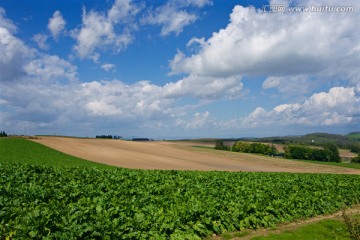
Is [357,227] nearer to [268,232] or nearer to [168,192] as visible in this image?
[268,232]

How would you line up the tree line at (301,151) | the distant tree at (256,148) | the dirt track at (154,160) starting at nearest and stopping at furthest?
the dirt track at (154,160) → the tree line at (301,151) → the distant tree at (256,148)

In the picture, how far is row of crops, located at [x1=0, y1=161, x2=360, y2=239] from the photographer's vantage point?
1003 centimetres

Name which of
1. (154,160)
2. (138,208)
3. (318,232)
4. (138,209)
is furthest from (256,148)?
(138,209)

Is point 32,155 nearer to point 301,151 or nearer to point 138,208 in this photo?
point 138,208

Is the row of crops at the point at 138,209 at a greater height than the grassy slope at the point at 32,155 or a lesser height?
lesser

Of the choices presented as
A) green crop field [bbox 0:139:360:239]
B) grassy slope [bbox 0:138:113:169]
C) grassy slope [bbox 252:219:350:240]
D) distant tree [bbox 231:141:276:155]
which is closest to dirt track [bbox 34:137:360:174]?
grassy slope [bbox 0:138:113:169]

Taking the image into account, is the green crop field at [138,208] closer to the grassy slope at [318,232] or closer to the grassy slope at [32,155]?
the grassy slope at [318,232]

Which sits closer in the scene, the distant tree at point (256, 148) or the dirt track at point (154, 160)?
the dirt track at point (154, 160)

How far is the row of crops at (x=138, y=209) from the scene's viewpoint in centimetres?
1003

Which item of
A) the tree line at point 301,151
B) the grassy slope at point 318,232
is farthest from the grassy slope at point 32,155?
the tree line at point 301,151

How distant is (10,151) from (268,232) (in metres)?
42.2

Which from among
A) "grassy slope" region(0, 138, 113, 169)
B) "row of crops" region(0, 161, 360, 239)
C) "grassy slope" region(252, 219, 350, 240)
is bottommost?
"grassy slope" region(252, 219, 350, 240)

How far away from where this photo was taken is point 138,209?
12594mm

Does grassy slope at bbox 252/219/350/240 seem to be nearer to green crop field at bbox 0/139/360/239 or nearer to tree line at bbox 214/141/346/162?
green crop field at bbox 0/139/360/239
